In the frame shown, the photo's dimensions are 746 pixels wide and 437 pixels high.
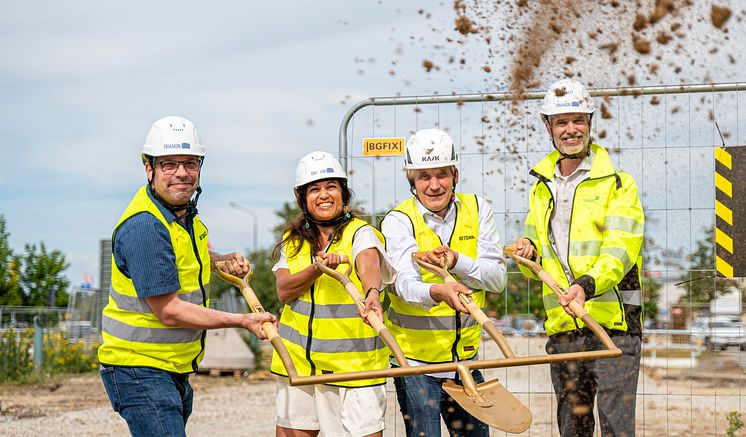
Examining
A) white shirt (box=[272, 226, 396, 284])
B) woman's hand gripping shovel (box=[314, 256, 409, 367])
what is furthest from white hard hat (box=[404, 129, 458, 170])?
woman's hand gripping shovel (box=[314, 256, 409, 367])

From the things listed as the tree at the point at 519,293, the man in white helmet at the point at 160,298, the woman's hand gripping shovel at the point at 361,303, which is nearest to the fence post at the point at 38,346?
the tree at the point at 519,293

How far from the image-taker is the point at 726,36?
20.4ft

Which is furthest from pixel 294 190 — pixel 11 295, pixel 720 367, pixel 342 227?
pixel 11 295

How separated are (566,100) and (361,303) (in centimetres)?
160

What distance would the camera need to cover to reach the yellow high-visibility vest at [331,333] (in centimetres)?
446

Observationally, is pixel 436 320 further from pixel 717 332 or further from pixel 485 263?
pixel 717 332

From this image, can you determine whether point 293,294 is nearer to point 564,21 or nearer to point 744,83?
point 564,21

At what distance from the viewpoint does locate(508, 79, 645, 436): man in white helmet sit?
4688 mm

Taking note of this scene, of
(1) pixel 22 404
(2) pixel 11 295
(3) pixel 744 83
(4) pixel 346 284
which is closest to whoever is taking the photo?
(4) pixel 346 284

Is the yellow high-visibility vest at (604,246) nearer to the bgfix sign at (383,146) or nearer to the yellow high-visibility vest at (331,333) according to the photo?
the yellow high-visibility vest at (331,333)

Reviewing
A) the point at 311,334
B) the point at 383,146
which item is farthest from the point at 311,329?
the point at 383,146

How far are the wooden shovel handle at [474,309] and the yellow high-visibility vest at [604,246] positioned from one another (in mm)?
601

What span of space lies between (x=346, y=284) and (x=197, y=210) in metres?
0.82

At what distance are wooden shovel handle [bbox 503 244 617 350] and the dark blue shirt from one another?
1776 mm
